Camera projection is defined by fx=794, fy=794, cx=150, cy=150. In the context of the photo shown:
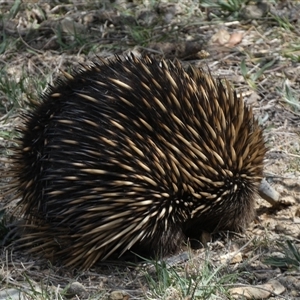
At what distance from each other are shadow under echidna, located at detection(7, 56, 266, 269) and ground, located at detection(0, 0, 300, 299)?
0.17 metres

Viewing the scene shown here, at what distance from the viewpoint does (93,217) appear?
3709mm

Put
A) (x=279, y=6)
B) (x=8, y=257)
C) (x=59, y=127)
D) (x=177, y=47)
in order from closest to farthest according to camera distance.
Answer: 1. (x=59, y=127)
2. (x=8, y=257)
3. (x=177, y=47)
4. (x=279, y=6)

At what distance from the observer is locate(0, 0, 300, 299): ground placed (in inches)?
141

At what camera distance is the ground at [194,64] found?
3572mm

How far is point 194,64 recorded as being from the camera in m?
5.81

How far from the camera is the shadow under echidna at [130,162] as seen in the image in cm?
367

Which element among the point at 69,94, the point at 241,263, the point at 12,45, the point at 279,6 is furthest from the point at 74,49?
the point at 241,263

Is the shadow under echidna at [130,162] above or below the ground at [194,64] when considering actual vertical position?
above

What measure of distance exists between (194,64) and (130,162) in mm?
2267

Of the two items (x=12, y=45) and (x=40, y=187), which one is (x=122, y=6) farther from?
(x=40, y=187)

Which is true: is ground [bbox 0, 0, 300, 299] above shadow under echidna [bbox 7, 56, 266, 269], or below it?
below

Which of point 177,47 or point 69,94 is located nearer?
point 69,94

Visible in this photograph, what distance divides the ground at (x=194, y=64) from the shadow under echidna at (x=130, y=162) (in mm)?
167

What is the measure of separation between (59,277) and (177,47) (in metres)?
2.55
